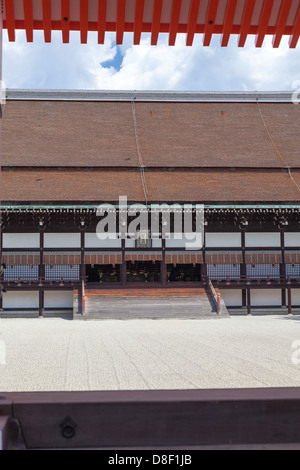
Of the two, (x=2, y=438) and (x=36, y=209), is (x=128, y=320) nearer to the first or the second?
(x=36, y=209)

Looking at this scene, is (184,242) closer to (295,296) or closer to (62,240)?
(62,240)

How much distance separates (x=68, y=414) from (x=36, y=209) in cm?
1451

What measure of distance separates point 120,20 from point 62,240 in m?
14.1

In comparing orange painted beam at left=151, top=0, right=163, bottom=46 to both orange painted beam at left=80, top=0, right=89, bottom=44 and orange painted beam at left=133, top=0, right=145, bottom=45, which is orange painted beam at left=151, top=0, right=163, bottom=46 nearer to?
orange painted beam at left=133, top=0, right=145, bottom=45

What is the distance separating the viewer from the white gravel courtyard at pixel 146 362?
4.41m

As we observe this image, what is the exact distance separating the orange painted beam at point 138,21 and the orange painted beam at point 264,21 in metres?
0.89

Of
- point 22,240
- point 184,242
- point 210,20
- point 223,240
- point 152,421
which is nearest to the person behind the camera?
point 152,421

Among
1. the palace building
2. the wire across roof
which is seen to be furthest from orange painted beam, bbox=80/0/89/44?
the palace building

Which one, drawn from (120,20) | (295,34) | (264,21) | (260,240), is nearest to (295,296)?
(260,240)

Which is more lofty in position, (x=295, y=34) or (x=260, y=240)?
(x=295, y=34)

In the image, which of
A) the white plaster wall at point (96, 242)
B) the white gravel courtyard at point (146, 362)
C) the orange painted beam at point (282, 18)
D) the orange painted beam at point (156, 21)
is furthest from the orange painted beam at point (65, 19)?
the white plaster wall at point (96, 242)

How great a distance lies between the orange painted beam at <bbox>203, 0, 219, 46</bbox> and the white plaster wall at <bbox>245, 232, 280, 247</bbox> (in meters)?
14.5

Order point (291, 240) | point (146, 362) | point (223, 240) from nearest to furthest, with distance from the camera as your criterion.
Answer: point (146, 362) < point (223, 240) < point (291, 240)

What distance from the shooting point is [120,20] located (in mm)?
3479
